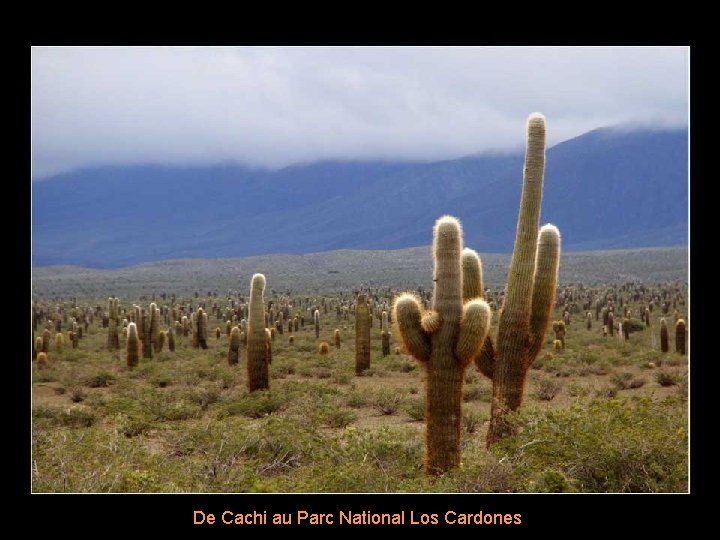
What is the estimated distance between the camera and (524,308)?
11492 millimetres

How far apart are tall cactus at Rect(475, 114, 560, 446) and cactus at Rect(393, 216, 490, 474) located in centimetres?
149

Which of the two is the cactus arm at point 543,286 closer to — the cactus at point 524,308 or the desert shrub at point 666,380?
the cactus at point 524,308

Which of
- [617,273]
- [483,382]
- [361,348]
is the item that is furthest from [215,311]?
[617,273]

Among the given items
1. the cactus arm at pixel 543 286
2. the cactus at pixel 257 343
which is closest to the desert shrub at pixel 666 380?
the cactus at pixel 257 343

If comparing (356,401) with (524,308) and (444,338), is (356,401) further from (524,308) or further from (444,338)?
(444,338)

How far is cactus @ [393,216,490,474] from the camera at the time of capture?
9.81 m

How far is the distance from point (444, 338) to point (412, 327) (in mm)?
410

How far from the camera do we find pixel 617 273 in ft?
350

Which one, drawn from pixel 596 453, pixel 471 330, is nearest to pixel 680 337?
pixel 596 453

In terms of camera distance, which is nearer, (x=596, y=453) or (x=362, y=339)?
(x=596, y=453)

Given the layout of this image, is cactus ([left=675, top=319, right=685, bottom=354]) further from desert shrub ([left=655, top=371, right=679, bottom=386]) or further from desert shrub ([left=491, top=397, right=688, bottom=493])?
desert shrub ([left=491, top=397, right=688, bottom=493])

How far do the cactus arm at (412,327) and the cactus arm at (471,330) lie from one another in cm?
41
